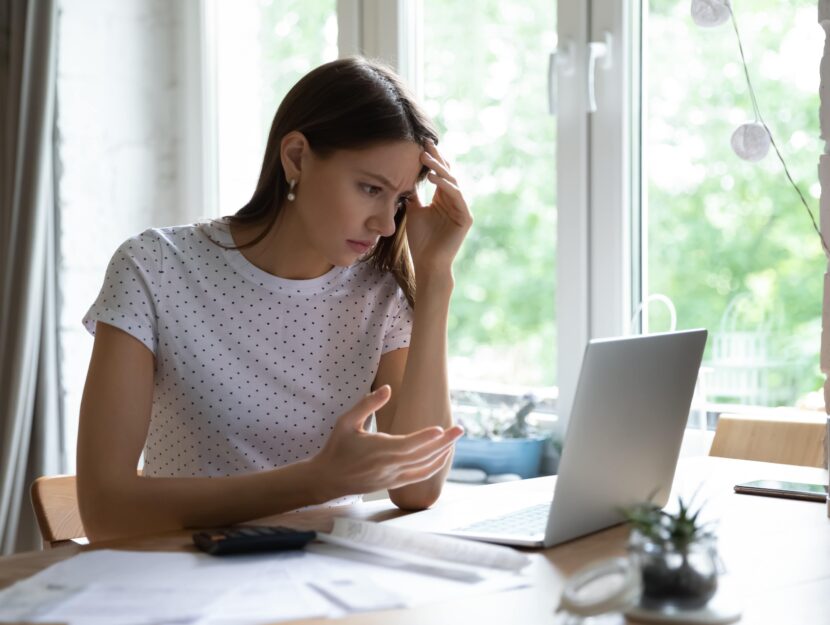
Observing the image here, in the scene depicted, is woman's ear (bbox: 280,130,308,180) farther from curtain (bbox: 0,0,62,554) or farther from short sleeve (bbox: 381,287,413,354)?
curtain (bbox: 0,0,62,554)

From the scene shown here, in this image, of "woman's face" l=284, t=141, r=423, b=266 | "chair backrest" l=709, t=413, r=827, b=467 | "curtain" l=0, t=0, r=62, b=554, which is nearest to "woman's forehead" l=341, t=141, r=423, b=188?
"woman's face" l=284, t=141, r=423, b=266

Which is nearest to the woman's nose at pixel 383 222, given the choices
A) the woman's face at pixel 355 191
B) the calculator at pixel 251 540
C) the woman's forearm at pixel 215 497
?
the woman's face at pixel 355 191

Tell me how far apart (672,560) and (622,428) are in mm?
326

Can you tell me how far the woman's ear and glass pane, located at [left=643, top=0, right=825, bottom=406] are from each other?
92cm

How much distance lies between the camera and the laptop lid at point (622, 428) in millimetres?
1053

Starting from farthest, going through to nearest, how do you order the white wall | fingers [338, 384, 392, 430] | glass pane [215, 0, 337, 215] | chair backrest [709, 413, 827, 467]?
glass pane [215, 0, 337, 215]
the white wall
chair backrest [709, 413, 827, 467]
fingers [338, 384, 392, 430]

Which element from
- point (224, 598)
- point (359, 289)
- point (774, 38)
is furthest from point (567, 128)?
point (224, 598)

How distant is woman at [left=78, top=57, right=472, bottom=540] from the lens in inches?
53.7

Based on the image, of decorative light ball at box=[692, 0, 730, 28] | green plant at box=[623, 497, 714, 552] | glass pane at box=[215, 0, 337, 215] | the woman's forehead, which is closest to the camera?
green plant at box=[623, 497, 714, 552]

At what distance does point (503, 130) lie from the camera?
2.42 m

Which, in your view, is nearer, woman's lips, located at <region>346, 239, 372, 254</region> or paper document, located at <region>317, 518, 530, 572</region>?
paper document, located at <region>317, 518, 530, 572</region>

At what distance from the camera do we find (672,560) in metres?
0.80

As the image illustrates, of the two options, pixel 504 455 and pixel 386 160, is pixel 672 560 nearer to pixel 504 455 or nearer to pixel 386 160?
pixel 386 160

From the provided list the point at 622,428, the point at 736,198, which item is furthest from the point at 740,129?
the point at 622,428
